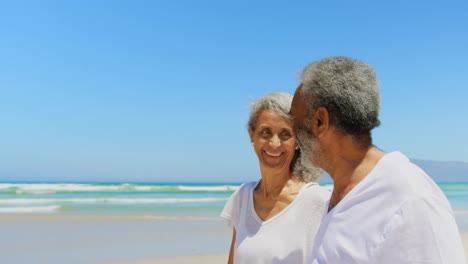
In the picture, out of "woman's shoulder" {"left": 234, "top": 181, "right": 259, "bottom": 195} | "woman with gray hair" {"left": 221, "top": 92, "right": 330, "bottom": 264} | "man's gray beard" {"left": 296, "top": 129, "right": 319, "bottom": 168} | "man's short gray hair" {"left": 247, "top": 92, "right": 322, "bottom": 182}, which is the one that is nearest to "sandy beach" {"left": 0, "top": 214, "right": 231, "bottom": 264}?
"woman's shoulder" {"left": 234, "top": 181, "right": 259, "bottom": 195}

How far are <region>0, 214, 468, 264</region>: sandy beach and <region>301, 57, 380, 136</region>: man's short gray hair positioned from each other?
690 centimetres

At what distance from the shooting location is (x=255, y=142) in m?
3.11

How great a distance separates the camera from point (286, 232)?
281cm

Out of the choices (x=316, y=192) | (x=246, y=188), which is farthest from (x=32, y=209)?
(x=316, y=192)

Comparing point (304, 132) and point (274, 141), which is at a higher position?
point (304, 132)

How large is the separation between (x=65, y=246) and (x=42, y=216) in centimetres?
610

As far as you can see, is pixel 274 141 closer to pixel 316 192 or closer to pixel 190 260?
pixel 316 192

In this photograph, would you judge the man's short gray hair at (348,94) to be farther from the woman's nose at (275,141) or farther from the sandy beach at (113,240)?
the sandy beach at (113,240)

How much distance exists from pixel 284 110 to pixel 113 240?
8.08 m

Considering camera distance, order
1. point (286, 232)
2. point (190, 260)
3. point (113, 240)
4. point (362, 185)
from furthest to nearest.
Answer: point (113, 240)
point (190, 260)
point (286, 232)
point (362, 185)

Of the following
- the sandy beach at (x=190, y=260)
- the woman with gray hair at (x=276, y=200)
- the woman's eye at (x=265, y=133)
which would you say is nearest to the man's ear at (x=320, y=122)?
the woman with gray hair at (x=276, y=200)

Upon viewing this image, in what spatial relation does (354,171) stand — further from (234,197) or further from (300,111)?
(234,197)

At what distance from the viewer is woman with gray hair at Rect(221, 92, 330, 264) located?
2.77 metres

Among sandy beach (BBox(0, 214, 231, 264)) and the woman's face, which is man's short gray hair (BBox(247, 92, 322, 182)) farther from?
sandy beach (BBox(0, 214, 231, 264))
